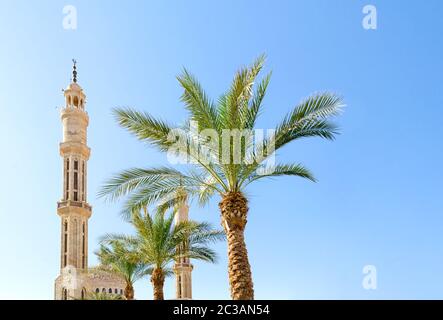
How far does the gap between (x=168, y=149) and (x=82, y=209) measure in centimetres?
2974

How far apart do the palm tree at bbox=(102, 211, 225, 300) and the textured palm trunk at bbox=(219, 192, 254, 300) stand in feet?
21.1

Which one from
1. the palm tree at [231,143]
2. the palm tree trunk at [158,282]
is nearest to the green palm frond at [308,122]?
the palm tree at [231,143]

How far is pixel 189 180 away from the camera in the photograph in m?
15.0

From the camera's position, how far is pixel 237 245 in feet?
45.3

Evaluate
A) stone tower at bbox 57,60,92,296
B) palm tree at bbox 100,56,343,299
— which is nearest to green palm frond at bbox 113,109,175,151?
palm tree at bbox 100,56,343,299

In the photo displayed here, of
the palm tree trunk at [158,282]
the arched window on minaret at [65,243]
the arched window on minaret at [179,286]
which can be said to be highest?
the arched window on minaret at [65,243]

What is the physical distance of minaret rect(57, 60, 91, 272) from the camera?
140ft

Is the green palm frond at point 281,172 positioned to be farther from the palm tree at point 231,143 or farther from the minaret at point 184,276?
the minaret at point 184,276

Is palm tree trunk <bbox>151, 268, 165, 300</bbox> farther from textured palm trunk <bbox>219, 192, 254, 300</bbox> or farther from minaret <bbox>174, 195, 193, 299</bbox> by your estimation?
minaret <bbox>174, 195, 193, 299</bbox>

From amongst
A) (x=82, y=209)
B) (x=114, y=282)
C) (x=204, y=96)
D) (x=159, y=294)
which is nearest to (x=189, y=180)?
(x=204, y=96)

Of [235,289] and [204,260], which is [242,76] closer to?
[235,289]

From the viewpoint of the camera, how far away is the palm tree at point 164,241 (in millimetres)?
20719

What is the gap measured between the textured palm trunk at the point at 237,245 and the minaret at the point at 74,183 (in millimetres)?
29981

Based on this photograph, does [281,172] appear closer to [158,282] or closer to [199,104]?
[199,104]
